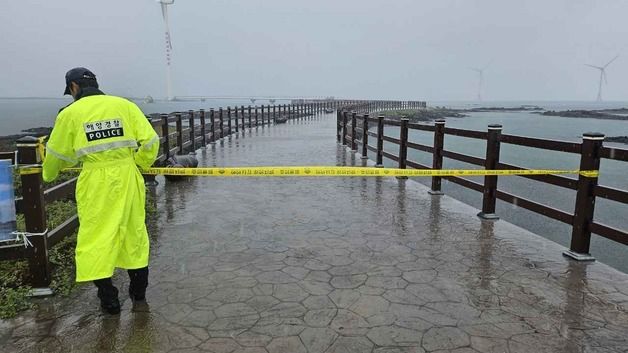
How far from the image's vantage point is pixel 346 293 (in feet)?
12.6

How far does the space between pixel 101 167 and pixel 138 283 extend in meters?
0.97

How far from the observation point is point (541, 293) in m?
3.88

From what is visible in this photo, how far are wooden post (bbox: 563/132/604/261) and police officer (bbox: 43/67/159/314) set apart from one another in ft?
13.4

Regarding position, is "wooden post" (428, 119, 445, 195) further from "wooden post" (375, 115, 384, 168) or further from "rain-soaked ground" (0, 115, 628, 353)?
"wooden post" (375, 115, 384, 168)

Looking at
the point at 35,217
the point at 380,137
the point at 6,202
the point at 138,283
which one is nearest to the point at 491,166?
the point at 380,137

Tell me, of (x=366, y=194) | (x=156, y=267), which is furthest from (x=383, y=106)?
(x=156, y=267)

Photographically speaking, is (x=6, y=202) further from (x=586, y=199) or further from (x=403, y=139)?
(x=403, y=139)

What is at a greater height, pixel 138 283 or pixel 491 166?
pixel 491 166

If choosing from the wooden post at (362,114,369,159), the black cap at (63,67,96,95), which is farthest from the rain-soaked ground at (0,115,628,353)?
the wooden post at (362,114,369,159)

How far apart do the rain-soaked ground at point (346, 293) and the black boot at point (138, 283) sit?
3.9 inches

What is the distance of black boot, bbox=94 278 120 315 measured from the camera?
341 centimetres

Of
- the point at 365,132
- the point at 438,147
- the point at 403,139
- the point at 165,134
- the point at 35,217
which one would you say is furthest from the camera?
the point at 365,132

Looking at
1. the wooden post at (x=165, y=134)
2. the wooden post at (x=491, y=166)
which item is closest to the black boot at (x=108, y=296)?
the wooden post at (x=491, y=166)

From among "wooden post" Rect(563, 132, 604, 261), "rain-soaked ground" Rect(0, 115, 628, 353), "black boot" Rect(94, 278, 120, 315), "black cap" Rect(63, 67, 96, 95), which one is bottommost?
"rain-soaked ground" Rect(0, 115, 628, 353)
